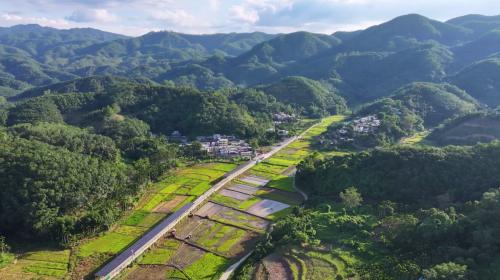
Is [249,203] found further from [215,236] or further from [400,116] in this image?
[400,116]

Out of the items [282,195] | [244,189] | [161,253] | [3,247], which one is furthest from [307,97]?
[3,247]

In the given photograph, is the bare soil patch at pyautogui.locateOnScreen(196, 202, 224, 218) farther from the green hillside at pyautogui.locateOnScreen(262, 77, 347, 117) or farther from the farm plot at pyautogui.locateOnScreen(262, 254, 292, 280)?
the green hillside at pyautogui.locateOnScreen(262, 77, 347, 117)

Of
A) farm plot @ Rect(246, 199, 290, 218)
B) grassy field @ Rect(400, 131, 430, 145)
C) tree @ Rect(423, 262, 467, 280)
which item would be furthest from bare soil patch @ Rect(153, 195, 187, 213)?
grassy field @ Rect(400, 131, 430, 145)

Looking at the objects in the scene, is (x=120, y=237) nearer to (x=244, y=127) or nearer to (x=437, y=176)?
(x=437, y=176)

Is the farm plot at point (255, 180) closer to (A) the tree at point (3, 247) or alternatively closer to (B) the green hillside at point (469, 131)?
(A) the tree at point (3, 247)

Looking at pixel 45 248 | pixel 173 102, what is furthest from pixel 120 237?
pixel 173 102


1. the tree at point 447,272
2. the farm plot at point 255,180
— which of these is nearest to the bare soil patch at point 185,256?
the farm plot at point 255,180
